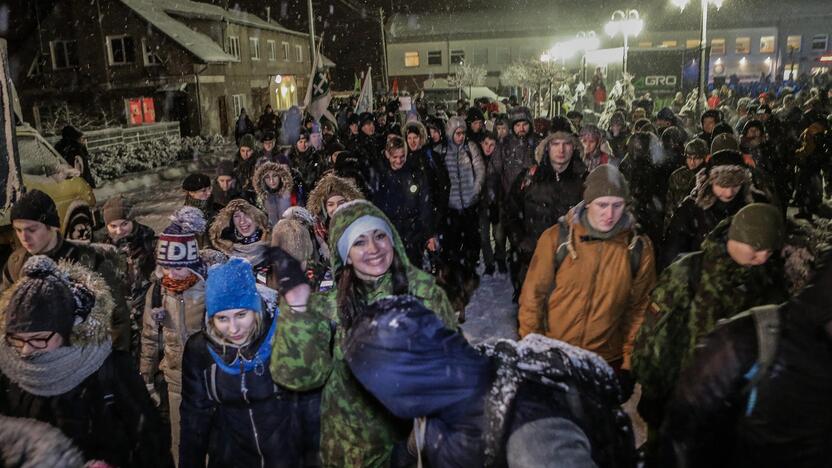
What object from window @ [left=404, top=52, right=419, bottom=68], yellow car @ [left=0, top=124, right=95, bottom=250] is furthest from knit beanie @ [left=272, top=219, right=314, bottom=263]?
window @ [left=404, top=52, right=419, bottom=68]

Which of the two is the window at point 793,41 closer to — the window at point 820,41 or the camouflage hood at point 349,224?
the window at point 820,41

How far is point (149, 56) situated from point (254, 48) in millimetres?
9426

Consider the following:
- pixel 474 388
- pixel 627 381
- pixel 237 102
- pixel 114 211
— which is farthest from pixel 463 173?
pixel 237 102

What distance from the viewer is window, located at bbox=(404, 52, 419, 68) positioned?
6247 cm

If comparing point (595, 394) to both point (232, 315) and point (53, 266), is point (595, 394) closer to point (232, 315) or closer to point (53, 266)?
point (232, 315)

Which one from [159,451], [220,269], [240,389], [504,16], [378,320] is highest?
[504,16]

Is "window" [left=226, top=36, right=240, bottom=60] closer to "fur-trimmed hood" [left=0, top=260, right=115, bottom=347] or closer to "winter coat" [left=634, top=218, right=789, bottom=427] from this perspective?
"fur-trimmed hood" [left=0, top=260, right=115, bottom=347]

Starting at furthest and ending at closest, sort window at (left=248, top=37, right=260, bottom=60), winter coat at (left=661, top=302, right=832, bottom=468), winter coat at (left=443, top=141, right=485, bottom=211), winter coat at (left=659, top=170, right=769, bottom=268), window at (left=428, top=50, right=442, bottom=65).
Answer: window at (left=428, top=50, right=442, bottom=65) → window at (left=248, top=37, right=260, bottom=60) → winter coat at (left=443, top=141, right=485, bottom=211) → winter coat at (left=659, top=170, right=769, bottom=268) → winter coat at (left=661, top=302, right=832, bottom=468)

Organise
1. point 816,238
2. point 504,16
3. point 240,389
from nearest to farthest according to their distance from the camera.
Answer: point 240,389 → point 816,238 → point 504,16

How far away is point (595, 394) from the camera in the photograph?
1.48m

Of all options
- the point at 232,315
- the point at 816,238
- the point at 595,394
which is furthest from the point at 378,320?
the point at 816,238

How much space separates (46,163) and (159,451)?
7.92m

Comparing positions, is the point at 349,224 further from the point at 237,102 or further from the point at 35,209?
the point at 237,102

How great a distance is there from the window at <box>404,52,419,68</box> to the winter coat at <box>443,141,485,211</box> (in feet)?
187
